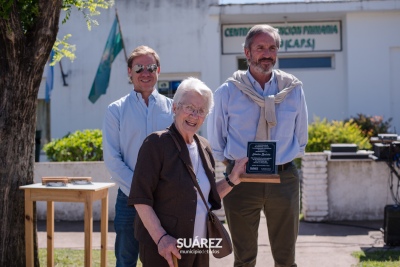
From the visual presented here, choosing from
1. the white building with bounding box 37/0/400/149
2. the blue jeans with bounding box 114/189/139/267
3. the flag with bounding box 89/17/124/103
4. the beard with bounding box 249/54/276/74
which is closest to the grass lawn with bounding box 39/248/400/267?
the blue jeans with bounding box 114/189/139/267

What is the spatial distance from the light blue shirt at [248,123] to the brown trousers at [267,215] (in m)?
0.17

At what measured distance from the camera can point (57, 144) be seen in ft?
36.7

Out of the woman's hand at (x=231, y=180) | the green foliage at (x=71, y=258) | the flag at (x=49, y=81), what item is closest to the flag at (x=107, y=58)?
the flag at (x=49, y=81)

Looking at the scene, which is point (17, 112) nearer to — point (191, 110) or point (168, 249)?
point (191, 110)

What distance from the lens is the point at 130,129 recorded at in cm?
467

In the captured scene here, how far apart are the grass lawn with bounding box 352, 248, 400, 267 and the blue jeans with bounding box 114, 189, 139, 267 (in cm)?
317

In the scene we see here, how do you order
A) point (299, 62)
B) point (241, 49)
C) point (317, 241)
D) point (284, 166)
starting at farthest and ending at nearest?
point (299, 62), point (241, 49), point (317, 241), point (284, 166)

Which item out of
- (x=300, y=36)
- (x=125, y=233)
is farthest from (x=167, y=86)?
(x=125, y=233)

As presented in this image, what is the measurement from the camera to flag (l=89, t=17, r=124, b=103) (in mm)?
15844

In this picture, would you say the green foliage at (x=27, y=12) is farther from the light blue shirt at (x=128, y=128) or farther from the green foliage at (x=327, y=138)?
the green foliage at (x=327, y=138)

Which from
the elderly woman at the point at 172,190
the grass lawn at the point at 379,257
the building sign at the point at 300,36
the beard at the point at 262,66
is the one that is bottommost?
the grass lawn at the point at 379,257

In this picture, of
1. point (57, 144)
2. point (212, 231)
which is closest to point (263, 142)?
point (212, 231)

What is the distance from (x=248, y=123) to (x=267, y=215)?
2.35 feet

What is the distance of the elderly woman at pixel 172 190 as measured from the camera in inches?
135
